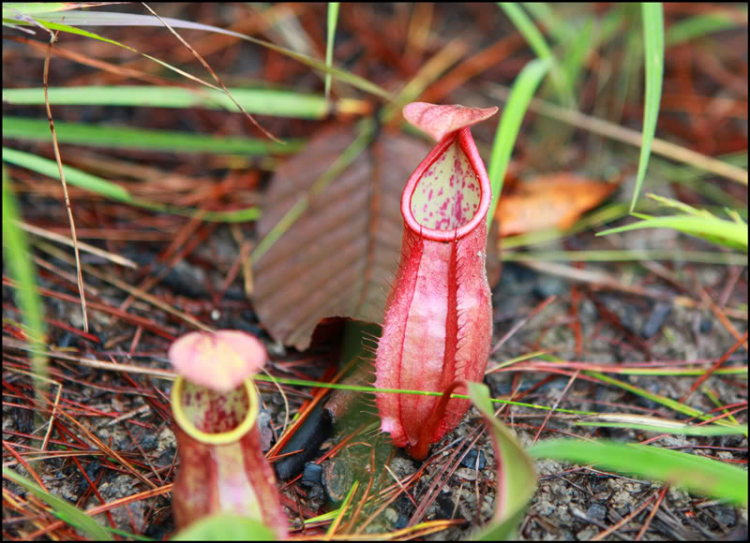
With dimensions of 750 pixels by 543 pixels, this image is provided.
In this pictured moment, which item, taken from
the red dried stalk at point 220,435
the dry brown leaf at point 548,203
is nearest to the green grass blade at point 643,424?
the red dried stalk at point 220,435

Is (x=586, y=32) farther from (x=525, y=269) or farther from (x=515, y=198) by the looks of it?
(x=525, y=269)

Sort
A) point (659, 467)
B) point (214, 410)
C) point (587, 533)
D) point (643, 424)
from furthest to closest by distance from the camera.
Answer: point (643, 424), point (587, 533), point (214, 410), point (659, 467)

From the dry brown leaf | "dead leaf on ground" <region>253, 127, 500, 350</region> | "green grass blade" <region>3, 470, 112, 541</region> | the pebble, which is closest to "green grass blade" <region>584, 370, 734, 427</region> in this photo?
the pebble

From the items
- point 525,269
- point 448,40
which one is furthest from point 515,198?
point 448,40

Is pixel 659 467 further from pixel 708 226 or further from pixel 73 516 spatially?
pixel 73 516

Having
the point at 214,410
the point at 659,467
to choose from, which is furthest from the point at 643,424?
the point at 214,410

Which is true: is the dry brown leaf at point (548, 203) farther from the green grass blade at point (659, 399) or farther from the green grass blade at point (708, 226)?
the green grass blade at point (708, 226)
